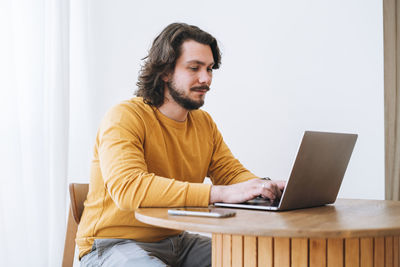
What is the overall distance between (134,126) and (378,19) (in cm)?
213

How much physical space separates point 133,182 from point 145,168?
124 mm

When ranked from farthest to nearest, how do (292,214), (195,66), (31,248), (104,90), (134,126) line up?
(104,90), (31,248), (195,66), (134,126), (292,214)

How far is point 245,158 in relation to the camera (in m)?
3.49

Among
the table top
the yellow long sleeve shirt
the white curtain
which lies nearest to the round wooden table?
the table top

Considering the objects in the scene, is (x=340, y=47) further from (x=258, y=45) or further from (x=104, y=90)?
(x=104, y=90)

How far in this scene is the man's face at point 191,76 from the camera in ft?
6.65

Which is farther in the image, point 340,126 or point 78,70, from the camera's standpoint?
point 78,70

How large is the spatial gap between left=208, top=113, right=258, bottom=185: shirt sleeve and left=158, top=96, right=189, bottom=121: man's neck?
0.84 ft

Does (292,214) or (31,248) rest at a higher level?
(292,214)

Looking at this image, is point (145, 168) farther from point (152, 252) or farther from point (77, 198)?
point (77, 198)

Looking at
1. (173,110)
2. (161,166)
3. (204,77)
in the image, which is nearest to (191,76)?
(204,77)

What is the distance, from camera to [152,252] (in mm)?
1755

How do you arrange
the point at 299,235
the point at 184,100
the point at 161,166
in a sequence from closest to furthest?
the point at 299,235 → the point at 161,166 → the point at 184,100

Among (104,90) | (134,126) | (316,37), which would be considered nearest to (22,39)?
(104,90)
